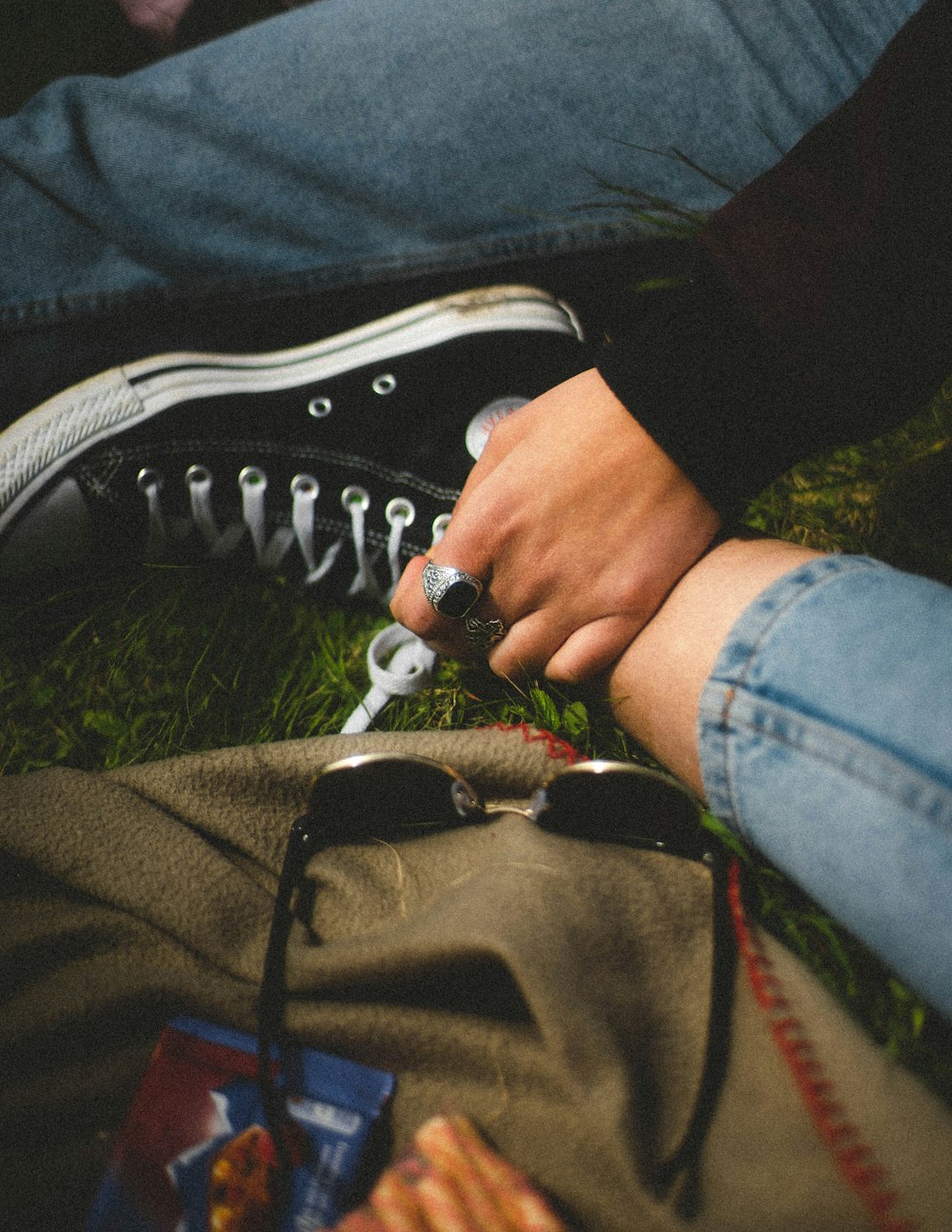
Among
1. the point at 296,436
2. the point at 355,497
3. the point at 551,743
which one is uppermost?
the point at 296,436

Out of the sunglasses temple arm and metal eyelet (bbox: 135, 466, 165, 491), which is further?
metal eyelet (bbox: 135, 466, 165, 491)

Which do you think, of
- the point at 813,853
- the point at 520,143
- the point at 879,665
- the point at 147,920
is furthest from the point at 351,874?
the point at 520,143

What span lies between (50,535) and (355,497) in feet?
1.99

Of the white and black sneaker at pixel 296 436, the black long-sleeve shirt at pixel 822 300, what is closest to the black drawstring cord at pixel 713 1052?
the black long-sleeve shirt at pixel 822 300

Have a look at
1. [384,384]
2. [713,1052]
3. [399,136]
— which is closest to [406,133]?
[399,136]

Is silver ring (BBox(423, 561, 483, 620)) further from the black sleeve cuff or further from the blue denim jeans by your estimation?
the blue denim jeans

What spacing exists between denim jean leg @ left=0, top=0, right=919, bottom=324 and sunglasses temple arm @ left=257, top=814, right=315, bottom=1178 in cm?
108

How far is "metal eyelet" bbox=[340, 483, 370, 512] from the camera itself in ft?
4.88

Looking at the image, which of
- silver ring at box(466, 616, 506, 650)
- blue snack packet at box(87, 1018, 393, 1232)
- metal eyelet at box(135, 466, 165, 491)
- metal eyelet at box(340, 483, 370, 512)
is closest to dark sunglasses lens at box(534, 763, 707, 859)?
silver ring at box(466, 616, 506, 650)

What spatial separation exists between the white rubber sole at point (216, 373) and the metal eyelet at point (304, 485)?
7.1 inches

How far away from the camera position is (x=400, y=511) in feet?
4.84

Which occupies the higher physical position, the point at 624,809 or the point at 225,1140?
the point at 624,809

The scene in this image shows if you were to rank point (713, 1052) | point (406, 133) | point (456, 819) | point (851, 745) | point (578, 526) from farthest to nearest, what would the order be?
point (406, 133)
point (456, 819)
point (578, 526)
point (713, 1052)
point (851, 745)

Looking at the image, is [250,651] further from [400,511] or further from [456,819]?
[456,819]
